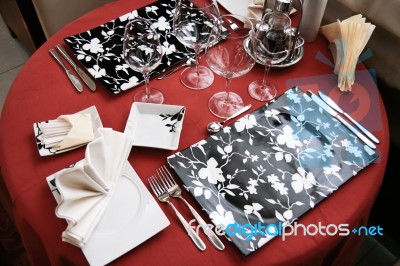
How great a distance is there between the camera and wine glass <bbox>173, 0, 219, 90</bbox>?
0.99m

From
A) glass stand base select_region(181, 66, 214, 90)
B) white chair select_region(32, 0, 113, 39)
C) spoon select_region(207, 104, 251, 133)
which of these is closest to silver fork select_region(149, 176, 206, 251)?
spoon select_region(207, 104, 251, 133)

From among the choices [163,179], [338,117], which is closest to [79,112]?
[163,179]

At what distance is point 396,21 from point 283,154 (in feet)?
2.12

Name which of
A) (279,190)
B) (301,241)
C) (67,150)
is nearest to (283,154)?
(279,190)

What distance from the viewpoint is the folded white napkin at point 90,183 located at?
2.31 ft

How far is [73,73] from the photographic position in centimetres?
100

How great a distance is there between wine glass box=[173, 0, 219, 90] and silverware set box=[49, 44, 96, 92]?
24 centimetres

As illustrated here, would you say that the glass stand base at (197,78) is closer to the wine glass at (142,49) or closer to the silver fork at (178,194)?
the wine glass at (142,49)

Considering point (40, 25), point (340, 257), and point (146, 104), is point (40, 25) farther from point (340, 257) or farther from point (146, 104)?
point (340, 257)

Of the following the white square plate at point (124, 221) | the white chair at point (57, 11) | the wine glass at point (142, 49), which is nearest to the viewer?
the white square plate at point (124, 221)

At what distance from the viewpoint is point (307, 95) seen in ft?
3.16

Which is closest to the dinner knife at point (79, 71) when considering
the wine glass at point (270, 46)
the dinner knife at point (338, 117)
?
the wine glass at point (270, 46)

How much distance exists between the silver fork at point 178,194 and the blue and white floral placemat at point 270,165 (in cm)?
2

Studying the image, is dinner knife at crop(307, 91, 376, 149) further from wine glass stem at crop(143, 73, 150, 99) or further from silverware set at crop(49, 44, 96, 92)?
silverware set at crop(49, 44, 96, 92)
